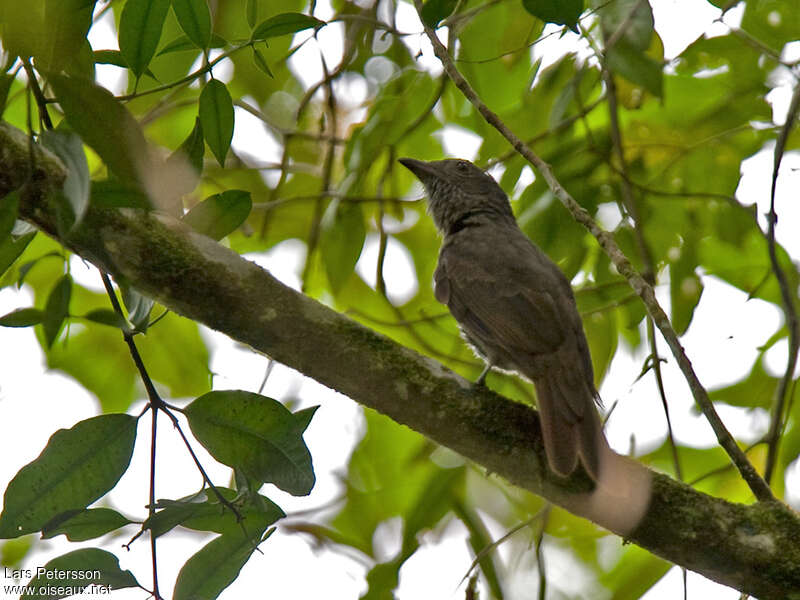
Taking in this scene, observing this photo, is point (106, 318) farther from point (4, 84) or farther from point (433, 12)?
point (433, 12)

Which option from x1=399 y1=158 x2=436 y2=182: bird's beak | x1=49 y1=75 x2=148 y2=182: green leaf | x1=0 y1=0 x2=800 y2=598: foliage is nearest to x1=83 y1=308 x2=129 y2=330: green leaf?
x1=0 y1=0 x2=800 y2=598: foliage

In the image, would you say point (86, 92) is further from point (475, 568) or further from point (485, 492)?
point (485, 492)

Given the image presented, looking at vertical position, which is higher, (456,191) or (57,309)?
(456,191)

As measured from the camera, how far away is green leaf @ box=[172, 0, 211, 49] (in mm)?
2230

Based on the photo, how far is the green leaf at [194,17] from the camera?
2.23m

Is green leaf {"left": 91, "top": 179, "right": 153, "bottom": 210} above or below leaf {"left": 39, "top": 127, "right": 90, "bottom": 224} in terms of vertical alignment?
above

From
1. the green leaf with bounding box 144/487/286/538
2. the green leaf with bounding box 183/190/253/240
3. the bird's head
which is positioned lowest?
the green leaf with bounding box 144/487/286/538

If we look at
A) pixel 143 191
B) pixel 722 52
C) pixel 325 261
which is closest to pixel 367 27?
pixel 325 261

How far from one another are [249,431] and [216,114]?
865mm

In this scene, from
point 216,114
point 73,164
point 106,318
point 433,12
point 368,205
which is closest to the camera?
point 73,164

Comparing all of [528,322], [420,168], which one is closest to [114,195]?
[528,322]

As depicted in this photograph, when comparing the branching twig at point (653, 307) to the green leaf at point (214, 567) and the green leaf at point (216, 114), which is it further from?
the green leaf at point (214, 567)

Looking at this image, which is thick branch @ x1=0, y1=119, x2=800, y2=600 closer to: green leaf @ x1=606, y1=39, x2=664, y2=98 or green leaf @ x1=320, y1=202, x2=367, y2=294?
green leaf @ x1=320, y1=202, x2=367, y2=294

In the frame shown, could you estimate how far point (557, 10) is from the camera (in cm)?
247
